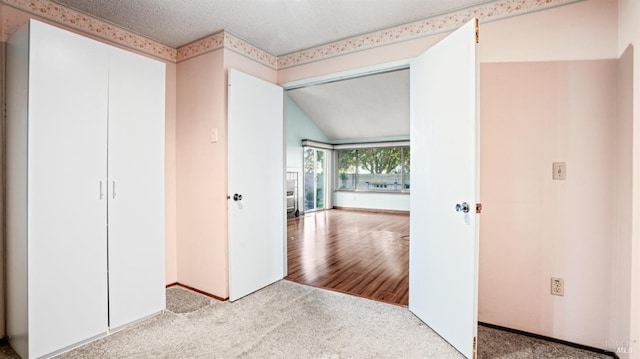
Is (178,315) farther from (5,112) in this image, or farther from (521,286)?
(521,286)

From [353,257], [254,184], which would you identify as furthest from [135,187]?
[353,257]

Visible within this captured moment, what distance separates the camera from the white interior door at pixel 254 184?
2.63m

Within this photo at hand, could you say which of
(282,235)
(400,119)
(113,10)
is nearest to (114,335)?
(282,235)

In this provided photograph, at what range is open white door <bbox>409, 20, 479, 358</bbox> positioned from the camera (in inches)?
69.1

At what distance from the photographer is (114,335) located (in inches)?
81.0

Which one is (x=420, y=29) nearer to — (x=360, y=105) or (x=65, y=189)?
(x=65, y=189)

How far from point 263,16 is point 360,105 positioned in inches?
203

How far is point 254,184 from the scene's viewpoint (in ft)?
9.32

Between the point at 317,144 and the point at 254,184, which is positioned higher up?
the point at 317,144

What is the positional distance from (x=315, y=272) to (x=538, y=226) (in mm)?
2220

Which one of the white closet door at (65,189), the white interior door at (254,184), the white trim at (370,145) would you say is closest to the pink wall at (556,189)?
the white interior door at (254,184)

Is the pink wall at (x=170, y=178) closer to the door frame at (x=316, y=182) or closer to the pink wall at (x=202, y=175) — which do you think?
the pink wall at (x=202, y=175)

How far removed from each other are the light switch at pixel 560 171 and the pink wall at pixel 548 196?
0.02 m

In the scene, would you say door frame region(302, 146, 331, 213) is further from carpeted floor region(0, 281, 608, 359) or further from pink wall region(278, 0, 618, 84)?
pink wall region(278, 0, 618, 84)
